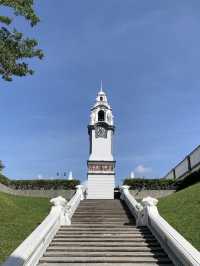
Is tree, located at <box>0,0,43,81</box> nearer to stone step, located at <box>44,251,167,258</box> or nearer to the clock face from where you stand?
stone step, located at <box>44,251,167,258</box>

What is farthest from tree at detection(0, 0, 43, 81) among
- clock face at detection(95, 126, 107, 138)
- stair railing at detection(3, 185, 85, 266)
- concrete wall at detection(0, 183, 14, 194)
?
clock face at detection(95, 126, 107, 138)

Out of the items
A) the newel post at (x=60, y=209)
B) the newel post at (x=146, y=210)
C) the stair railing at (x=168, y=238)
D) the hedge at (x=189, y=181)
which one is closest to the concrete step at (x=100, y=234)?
the stair railing at (x=168, y=238)

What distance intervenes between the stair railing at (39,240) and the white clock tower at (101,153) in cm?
1466

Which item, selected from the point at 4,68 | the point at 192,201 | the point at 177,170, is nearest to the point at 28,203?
the point at 192,201

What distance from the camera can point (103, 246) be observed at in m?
11.2

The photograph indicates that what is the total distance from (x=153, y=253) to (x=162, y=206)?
333 inches

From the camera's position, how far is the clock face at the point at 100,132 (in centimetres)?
3274

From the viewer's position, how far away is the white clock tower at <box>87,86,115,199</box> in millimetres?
30094

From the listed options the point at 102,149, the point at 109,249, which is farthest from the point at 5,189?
the point at 109,249

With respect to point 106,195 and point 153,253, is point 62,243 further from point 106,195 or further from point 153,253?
point 106,195

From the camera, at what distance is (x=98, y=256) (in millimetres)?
10242

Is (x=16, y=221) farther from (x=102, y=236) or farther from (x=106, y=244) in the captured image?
(x=106, y=244)

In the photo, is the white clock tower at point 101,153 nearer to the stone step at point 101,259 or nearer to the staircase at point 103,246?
the staircase at point 103,246

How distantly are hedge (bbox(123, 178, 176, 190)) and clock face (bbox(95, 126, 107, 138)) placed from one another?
5223mm
